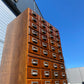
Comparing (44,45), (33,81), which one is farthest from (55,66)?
(33,81)

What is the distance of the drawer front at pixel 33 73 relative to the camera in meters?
2.39

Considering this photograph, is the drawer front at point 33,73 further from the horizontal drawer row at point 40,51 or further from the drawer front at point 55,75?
the drawer front at point 55,75

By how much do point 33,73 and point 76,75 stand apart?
10.1 metres

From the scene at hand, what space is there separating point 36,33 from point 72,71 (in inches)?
→ 393

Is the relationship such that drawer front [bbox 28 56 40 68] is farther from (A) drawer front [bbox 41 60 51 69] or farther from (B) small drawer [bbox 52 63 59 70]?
(B) small drawer [bbox 52 63 59 70]

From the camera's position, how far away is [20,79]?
236 cm

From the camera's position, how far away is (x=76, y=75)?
10516mm

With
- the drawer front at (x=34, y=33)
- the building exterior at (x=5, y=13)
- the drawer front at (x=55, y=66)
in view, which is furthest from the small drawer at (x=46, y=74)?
the building exterior at (x=5, y=13)

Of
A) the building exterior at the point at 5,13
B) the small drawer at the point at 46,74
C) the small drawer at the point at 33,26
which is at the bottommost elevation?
the small drawer at the point at 46,74

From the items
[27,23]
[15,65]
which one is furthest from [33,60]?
[27,23]

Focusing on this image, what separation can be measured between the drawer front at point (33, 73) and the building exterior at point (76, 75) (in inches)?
382

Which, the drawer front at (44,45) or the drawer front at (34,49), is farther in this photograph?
the drawer front at (44,45)

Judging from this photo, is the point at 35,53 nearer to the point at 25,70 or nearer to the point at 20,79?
the point at 25,70

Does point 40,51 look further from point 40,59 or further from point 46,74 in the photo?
point 46,74
